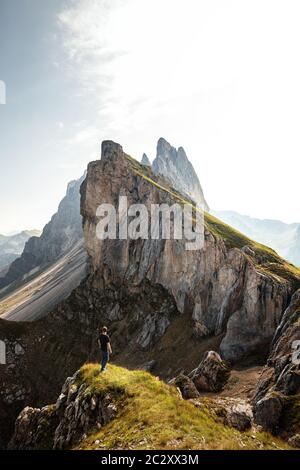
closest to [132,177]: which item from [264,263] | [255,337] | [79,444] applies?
[264,263]

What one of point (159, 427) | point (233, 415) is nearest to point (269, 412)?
point (233, 415)

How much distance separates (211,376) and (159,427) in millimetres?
25349

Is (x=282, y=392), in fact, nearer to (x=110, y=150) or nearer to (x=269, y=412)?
(x=269, y=412)

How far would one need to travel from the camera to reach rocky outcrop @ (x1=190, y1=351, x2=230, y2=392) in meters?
36.5

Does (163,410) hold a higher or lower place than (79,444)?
higher

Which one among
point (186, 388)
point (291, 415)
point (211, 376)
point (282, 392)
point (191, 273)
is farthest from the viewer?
point (191, 273)

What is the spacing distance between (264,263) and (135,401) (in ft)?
155

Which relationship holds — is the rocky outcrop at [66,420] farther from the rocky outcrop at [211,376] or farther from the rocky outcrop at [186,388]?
the rocky outcrop at [211,376]

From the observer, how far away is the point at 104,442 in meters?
14.7

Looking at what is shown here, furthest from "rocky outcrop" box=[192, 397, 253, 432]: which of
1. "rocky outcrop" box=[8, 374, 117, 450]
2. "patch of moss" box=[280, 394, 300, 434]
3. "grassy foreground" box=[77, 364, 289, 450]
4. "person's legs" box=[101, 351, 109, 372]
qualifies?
"person's legs" box=[101, 351, 109, 372]

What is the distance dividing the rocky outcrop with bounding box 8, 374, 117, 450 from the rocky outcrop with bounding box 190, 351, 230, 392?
1708 centimetres

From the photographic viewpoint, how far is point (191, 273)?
221ft
